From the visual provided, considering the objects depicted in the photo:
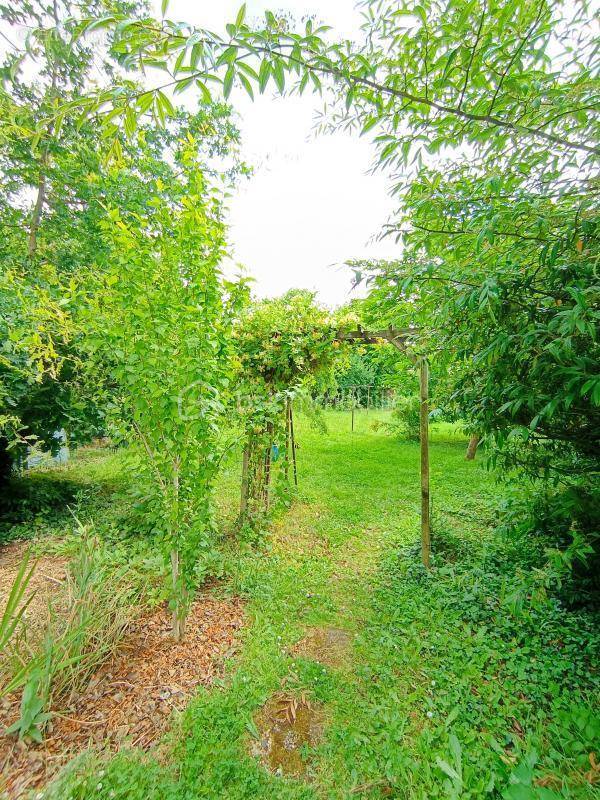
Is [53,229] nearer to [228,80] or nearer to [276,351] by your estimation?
[276,351]

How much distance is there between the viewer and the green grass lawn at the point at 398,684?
1282 mm

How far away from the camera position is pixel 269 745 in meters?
1.45

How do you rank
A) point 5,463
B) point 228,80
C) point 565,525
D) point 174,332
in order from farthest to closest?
point 5,463 < point 565,525 < point 174,332 < point 228,80

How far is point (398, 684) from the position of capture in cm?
173

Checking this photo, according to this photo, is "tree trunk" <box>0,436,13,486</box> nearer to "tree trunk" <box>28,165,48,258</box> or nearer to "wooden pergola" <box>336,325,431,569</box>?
"tree trunk" <box>28,165,48,258</box>

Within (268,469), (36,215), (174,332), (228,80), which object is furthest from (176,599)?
(36,215)

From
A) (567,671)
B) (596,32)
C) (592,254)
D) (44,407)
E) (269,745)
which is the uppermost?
(596,32)

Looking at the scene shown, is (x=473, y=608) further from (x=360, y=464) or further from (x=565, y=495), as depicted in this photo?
(x=360, y=464)

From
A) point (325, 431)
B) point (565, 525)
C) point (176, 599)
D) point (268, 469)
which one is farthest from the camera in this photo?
point (268, 469)

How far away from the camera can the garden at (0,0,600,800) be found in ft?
3.12

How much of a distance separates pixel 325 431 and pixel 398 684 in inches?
69.6

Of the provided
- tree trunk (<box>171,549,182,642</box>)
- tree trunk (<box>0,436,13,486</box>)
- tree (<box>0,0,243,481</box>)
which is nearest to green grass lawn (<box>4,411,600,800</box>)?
tree trunk (<box>171,549,182,642</box>)

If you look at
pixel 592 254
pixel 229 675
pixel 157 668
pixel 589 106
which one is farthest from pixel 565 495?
pixel 157 668

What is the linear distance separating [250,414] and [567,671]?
2232mm
